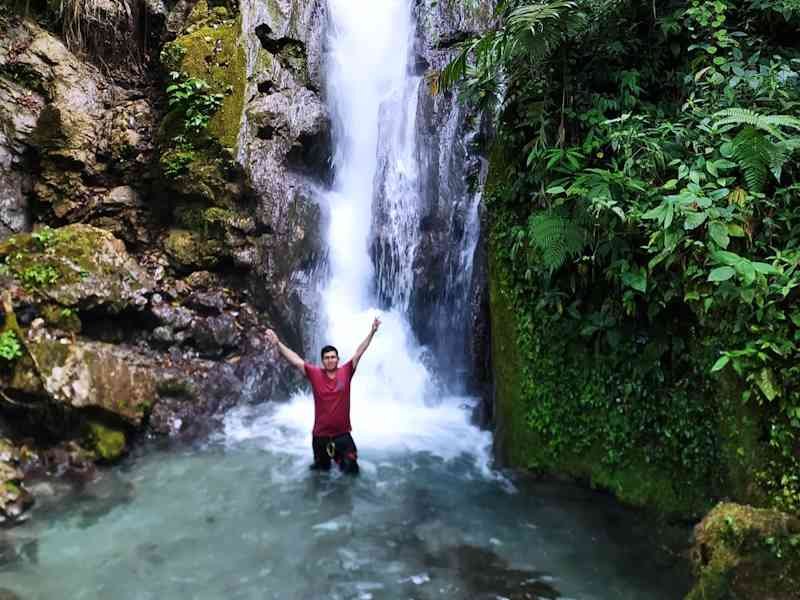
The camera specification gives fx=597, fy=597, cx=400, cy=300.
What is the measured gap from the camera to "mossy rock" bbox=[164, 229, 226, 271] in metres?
9.34

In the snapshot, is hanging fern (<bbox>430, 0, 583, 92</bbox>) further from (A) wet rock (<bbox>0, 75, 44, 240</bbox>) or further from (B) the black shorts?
(A) wet rock (<bbox>0, 75, 44, 240</bbox>)

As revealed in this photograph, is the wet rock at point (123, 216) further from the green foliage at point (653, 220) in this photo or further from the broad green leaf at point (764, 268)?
the broad green leaf at point (764, 268)

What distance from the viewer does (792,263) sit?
4059 millimetres

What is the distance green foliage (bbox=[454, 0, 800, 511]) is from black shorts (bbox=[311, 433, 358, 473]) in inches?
79.2

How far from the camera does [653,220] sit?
A: 15.8ft

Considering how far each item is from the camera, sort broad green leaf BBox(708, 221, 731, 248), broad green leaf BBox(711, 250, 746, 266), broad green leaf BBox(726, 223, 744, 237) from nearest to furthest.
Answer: broad green leaf BBox(711, 250, 746, 266) → broad green leaf BBox(708, 221, 731, 248) → broad green leaf BBox(726, 223, 744, 237)

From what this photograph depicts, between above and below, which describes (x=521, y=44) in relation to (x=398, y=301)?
above

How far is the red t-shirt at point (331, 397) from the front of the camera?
6.18m

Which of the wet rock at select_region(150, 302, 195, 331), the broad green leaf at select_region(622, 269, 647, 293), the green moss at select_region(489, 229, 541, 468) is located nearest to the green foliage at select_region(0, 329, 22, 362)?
the wet rock at select_region(150, 302, 195, 331)

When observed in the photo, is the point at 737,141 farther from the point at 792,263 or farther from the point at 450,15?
the point at 450,15

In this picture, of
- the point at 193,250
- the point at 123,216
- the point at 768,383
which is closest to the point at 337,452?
the point at 768,383

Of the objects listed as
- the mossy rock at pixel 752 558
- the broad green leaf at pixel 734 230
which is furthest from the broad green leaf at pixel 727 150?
the mossy rock at pixel 752 558

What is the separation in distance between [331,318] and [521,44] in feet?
17.8

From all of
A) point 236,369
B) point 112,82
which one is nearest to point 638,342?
point 236,369
